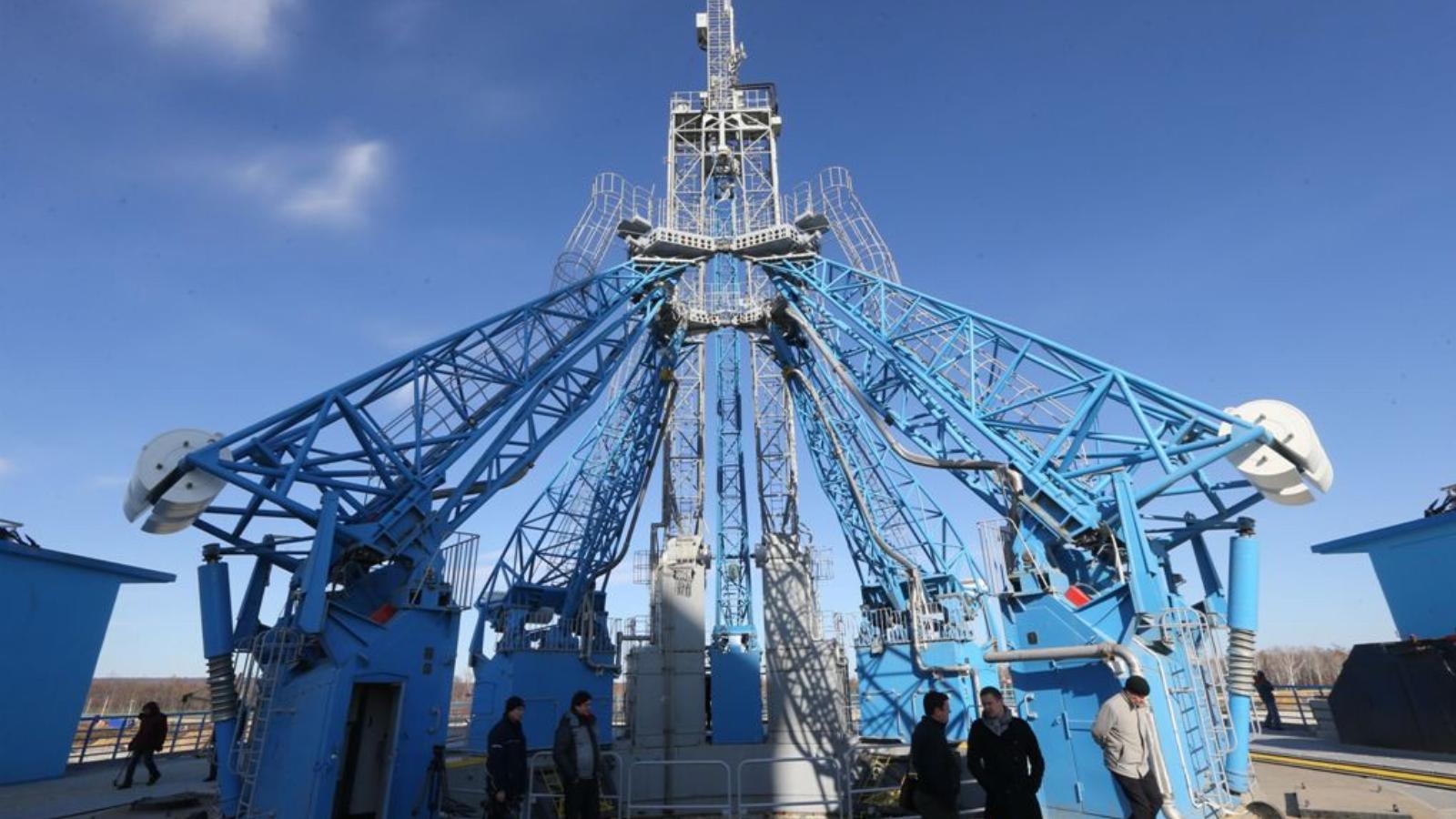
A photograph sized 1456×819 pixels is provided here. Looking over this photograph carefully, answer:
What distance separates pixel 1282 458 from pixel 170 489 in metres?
19.0

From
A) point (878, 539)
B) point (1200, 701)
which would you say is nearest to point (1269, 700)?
point (878, 539)

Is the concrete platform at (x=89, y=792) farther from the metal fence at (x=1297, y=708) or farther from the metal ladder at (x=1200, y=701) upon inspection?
the metal fence at (x=1297, y=708)

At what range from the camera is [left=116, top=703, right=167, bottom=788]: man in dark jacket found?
15009 millimetres

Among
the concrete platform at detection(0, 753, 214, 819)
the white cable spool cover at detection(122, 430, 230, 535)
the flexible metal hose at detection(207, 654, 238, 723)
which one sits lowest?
the concrete platform at detection(0, 753, 214, 819)

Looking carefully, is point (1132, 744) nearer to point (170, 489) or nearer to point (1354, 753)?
point (170, 489)

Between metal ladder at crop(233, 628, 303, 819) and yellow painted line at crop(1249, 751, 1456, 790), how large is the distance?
Answer: 19.6 metres

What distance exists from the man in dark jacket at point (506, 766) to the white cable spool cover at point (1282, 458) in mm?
12661

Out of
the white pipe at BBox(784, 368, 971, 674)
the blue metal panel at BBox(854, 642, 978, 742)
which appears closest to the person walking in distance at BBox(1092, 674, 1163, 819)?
the blue metal panel at BBox(854, 642, 978, 742)

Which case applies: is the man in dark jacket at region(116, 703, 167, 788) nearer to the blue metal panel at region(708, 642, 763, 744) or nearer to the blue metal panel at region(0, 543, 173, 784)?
the blue metal panel at region(0, 543, 173, 784)

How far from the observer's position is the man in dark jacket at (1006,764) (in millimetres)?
6523

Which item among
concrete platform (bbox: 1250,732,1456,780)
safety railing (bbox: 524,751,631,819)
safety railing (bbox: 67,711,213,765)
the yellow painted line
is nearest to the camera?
safety railing (bbox: 524,751,631,819)

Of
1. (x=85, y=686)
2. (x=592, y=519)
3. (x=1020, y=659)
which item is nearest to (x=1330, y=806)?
(x=1020, y=659)

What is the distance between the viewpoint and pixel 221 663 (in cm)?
1115

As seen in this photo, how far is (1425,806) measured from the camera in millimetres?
10312
